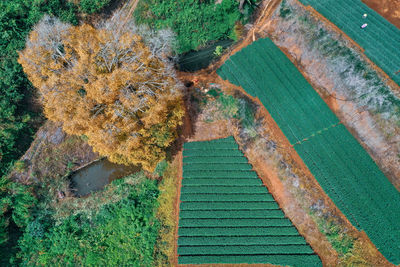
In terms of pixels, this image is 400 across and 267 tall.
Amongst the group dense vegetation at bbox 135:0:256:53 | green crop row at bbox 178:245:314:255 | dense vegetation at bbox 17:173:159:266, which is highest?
dense vegetation at bbox 135:0:256:53

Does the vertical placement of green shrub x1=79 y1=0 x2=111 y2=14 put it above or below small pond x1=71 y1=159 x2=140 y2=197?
above

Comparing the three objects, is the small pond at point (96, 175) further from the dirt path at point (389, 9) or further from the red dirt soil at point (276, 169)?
the dirt path at point (389, 9)

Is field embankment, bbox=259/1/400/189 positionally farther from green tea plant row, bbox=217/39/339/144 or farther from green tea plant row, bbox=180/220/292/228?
green tea plant row, bbox=180/220/292/228

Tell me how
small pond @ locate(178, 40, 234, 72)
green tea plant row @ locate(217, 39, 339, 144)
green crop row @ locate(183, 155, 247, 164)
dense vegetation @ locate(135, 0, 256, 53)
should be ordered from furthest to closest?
small pond @ locate(178, 40, 234, 72) < dense vegetation @ locate(135, 0, 256, 53) < green crop row @ locate(183, 155, 247, 164) < green tea plant row @ locate(217, 39, 339, 144)

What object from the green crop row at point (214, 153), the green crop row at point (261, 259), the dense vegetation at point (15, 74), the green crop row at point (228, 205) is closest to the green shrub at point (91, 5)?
the dense vegetation at point (15, 74)

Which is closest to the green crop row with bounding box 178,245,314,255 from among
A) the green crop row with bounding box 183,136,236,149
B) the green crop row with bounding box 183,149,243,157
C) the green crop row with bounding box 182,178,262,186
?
the green crop row with bounding box 182,178,262,186
